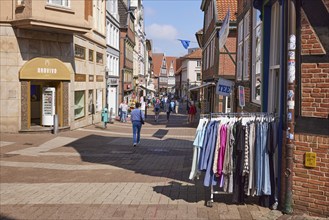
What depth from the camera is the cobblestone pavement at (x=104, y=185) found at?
6.64 m

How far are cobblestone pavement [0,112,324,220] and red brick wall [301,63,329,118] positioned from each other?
158 cm

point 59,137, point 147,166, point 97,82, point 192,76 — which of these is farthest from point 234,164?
point 192,76

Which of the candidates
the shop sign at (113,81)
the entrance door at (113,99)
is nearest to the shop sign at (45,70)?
the shop sign at (113,81)

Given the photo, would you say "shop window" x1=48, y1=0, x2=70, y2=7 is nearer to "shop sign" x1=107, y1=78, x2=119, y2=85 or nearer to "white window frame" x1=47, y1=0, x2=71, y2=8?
"white window frame" x1=47, y1=0, x2=71, y2=8

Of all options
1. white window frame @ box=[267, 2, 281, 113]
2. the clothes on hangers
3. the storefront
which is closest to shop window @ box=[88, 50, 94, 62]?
the storefront

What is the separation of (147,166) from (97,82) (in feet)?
58.5

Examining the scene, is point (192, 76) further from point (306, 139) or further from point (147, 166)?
point (306, 139)

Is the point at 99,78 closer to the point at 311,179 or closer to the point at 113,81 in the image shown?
the point at 113,81

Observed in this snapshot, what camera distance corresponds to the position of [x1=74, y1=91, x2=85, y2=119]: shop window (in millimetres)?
23047

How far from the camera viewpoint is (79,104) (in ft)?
78.7

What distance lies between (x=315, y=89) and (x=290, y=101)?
1.28ft

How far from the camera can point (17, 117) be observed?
61.7 feet

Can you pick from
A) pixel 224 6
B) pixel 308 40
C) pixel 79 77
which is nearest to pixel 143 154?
pixel 308 40

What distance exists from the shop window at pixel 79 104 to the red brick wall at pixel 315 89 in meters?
18.1
